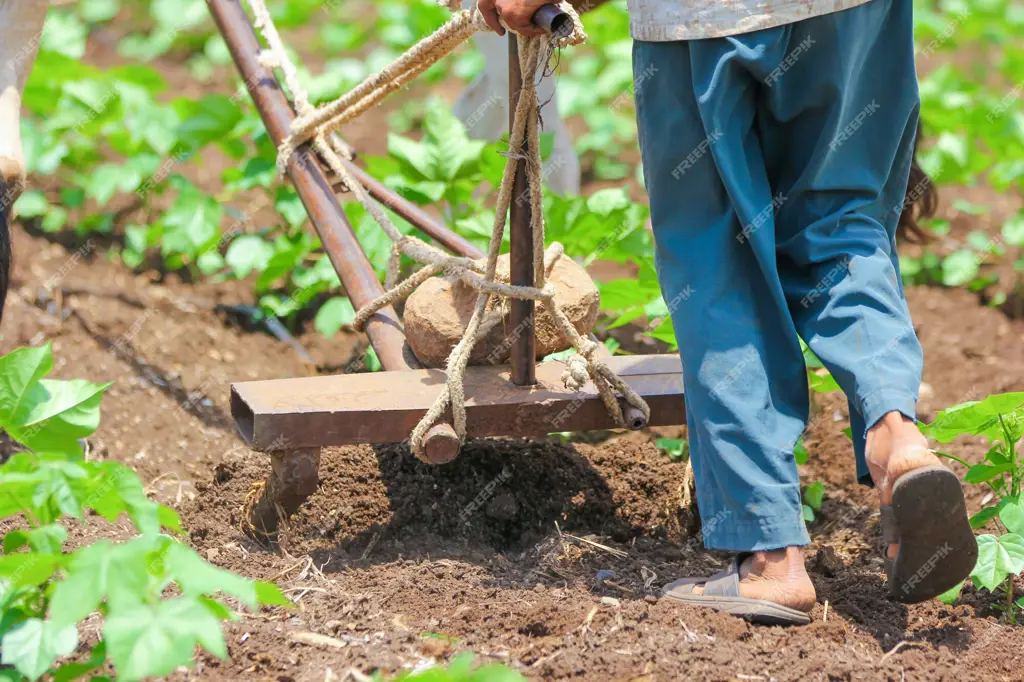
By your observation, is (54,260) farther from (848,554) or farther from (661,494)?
(848,554)

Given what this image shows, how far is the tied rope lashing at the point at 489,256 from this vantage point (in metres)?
2.07

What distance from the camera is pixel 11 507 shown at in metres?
1.58

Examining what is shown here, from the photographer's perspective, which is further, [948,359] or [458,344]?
[948,359]

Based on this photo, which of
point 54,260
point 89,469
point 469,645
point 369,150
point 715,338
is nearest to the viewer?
point 89,469

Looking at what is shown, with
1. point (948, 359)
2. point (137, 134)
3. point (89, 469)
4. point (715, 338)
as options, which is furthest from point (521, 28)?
point (137, 134)

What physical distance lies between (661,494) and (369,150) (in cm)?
306

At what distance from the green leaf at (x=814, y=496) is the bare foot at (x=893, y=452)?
70cm

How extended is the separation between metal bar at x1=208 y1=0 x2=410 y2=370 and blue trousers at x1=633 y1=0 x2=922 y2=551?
0.69m

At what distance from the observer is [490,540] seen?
7.73 feet

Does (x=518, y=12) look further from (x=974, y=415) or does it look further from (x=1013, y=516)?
(x=1013, y=516)

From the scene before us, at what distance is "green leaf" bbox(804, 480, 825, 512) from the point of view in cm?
256

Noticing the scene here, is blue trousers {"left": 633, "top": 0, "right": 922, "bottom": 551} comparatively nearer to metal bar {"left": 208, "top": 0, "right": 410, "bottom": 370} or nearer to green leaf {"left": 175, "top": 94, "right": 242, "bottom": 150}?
metal bar {"left": 208, "top": 0, "right": 410, "bottom": 370}

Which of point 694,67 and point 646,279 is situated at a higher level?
point 694,67

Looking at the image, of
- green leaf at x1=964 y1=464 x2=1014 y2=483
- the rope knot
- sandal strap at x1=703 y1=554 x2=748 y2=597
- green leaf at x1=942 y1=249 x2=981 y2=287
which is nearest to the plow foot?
the rope knot
